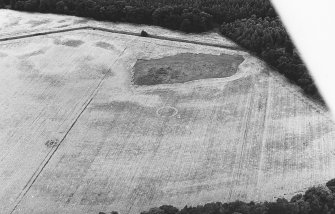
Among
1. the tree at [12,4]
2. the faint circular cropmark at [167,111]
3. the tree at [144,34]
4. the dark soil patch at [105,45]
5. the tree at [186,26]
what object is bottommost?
the faint circular cropmark at [167,111]

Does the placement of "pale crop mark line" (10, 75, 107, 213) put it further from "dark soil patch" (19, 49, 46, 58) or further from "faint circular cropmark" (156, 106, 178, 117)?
"dark soil patch" (19, 49, 46, 58)

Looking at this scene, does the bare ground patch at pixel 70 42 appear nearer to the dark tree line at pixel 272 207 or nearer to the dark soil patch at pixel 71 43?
the dark soil patch at pixel 71 43

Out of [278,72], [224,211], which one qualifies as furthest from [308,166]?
[278,72]

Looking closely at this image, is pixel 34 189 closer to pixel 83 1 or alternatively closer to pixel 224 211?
pixel 224 211

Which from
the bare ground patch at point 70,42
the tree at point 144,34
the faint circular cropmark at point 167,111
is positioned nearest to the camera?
the faint circular cropmark at point 167,111

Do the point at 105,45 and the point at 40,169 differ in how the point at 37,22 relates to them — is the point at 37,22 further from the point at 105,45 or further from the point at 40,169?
the point at 40,169

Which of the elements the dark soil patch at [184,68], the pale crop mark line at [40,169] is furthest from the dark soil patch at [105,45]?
the pale crop mark line at [40,169]

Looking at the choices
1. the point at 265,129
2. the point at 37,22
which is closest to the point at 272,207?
the point at 265,129

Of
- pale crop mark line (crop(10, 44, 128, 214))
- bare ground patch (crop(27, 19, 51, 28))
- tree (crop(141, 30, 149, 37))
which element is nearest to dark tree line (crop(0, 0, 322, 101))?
bare ground patch (crop(27, 19, 51, 28))
